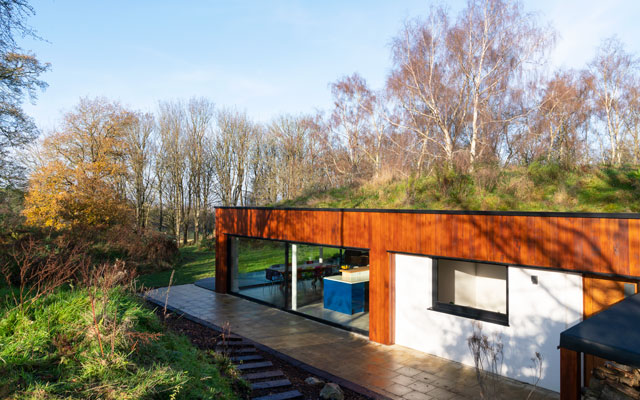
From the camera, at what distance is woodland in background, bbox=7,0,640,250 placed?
13125 mm

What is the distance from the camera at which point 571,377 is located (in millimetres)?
4652

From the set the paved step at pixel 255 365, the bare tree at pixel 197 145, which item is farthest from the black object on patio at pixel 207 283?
the bare tree at pixel 197 145

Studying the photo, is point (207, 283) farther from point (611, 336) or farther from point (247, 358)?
point (611, 336)

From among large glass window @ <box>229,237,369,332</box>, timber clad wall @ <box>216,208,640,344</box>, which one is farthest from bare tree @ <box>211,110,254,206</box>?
timber clad wall @ <box>216,208,640,344</box>

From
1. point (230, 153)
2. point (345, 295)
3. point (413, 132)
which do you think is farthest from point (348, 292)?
point (230, 153)

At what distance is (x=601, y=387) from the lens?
168 inches

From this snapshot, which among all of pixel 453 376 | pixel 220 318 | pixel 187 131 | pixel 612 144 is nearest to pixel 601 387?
pixel 453 376

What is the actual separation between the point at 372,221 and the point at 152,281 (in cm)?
1050

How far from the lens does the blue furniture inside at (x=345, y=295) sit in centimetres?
912

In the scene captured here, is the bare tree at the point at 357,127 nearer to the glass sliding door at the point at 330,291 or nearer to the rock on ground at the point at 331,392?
the glass sliding door at the point at 330,291

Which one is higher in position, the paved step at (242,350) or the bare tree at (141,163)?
the bare tree at (141,163)

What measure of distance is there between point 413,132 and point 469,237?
431 inches

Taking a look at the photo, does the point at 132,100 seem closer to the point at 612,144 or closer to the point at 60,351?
the point at 60,351

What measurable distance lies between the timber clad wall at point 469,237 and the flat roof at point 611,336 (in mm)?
1201
